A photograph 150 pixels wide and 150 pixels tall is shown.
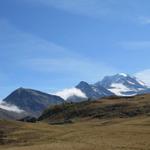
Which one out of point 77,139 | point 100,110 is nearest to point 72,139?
point 77,139

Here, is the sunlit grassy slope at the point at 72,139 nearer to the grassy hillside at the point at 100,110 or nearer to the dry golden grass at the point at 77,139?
the dry golden grass at the point at 77,139

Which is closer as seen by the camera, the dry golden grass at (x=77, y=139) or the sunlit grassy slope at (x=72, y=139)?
the dry golden grass at (x=77, y=139)

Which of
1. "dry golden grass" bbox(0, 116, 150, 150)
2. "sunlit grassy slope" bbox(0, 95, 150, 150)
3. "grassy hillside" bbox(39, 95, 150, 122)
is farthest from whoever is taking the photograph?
"grassy hillside" bbox(39, 95, 150, 122)

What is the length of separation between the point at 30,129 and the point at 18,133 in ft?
17.9

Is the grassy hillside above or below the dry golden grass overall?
above

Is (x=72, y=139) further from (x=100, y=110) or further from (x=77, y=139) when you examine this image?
(x=100, y=110)

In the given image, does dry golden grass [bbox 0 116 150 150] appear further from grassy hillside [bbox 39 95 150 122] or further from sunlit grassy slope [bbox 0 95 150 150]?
grassy hillside [bbox 39 95 150 122]

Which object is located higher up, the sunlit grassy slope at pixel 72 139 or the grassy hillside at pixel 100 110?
the grassy hillside at pixel 100 110

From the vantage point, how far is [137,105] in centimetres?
13300

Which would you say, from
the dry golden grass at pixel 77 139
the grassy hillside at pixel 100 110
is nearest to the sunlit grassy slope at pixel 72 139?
the dry golden grass at pixel 77 139

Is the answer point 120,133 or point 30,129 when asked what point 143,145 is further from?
point 30,129

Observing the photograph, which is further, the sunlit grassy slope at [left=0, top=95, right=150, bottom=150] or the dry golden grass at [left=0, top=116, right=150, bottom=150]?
the sunlit grassy slope at [left=0, top=95, right=150, bottom=150]

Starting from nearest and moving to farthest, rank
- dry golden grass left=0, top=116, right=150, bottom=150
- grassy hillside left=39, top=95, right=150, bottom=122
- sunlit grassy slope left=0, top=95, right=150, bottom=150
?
dry golden grass left=0, top=116, right=150, bottom=150, sunlit grassy slope left=0, top=95, right=150, bottom=150, grassy hillside left=39, top=95, right=150, bottom=122

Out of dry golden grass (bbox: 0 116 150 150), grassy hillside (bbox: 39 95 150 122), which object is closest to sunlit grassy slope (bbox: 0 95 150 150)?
dry golden grass (bbox: 0 116 150 150)
